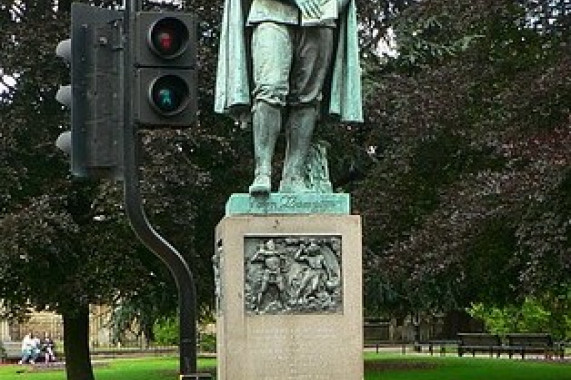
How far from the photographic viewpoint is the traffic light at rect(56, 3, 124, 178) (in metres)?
5.67

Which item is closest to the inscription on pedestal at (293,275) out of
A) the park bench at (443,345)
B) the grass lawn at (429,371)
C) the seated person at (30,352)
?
the grass lawn at (429,371)

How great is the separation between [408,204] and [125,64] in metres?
15.6

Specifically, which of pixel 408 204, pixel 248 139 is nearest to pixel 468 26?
pixel 408 204

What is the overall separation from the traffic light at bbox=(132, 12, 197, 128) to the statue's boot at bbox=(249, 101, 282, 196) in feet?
8.49

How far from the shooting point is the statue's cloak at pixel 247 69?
27.6 ft

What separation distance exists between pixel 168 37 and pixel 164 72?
18 cm

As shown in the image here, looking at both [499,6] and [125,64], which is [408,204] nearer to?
[499,6]

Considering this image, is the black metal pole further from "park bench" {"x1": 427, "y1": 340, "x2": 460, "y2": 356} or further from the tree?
"park bench" {"x1": 427, "y1": 340, "x2": 460, "y2": 356}

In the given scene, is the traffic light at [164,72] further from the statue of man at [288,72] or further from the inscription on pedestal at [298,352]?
the inscription on pedestal at [298,352]

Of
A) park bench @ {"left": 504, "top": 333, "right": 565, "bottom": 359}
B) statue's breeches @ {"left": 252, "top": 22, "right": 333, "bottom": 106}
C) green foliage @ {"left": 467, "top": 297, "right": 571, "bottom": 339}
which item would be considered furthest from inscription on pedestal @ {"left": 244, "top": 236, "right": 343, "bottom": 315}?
green foliage @ {"left": 467, "top": 297, "right": 571, "bottom": 339}

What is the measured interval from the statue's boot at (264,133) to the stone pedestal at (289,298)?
38 cm

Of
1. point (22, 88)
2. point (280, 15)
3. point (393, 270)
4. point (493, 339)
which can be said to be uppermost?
point (22, 88)

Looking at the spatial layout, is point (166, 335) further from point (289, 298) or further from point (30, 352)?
point (289, 298)

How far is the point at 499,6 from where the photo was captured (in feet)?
60.3
